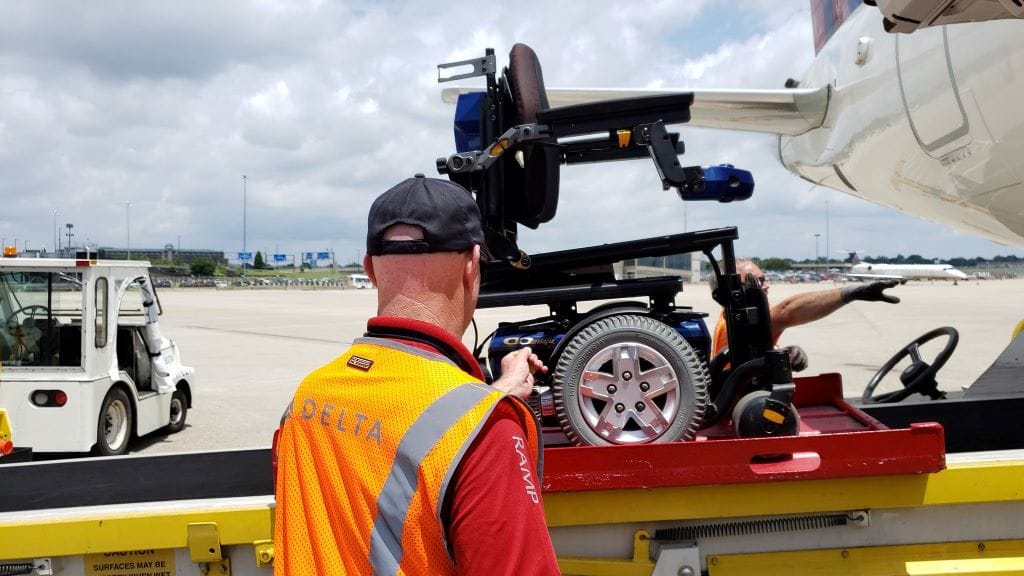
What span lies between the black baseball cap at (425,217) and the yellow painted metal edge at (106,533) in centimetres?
138

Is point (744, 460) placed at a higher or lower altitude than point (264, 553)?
higher

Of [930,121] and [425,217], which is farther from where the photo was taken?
[930,121]

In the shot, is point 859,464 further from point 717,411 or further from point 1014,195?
point 1014,195

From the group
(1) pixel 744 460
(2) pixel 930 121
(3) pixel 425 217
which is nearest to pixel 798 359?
(2) pixel 930 121

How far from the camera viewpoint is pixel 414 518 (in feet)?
4.16

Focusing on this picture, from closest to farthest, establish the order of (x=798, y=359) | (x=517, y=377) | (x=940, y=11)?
(x=517, y=377) → (x=940, y=11) → (x=798, y=359)

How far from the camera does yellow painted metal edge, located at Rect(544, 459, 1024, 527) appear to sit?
2.47 metres

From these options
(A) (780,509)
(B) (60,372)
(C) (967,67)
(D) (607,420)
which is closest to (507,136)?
(D) (607,420)

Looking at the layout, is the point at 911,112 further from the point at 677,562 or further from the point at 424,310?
the point at 424,310

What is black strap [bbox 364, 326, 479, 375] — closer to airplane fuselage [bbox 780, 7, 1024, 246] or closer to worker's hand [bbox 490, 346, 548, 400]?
worker's hand [bbox 490, 346, 548, 400]

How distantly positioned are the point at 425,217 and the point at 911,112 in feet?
16.8

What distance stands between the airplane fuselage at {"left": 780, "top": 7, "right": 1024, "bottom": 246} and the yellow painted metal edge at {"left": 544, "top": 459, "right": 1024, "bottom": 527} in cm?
277

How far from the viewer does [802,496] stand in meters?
2.50

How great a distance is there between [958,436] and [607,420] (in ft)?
7.18
